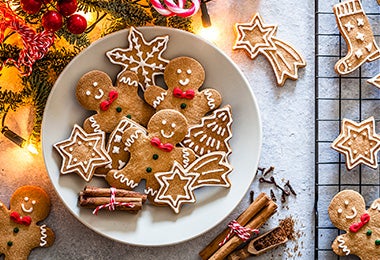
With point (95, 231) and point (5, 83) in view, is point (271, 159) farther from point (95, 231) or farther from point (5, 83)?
point (5, 83)

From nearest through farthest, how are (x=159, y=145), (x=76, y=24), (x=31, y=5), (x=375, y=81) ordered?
(x=31, y=5) < (x=76, y=24) < (x=159, y=145) < (x=375, y=81)

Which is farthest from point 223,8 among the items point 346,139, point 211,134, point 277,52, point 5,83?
point 5,83

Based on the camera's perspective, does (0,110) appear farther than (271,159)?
No

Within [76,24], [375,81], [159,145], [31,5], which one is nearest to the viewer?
[31,5]

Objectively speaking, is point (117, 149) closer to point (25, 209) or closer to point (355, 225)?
point (25, 209)

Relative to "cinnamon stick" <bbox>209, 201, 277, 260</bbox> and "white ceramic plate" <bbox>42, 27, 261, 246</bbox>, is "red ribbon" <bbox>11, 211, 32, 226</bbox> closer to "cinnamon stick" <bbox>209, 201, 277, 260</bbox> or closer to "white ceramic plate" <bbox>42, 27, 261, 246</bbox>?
"white ceramic plate" <bbox>42, 27, 261, 246</bbox>

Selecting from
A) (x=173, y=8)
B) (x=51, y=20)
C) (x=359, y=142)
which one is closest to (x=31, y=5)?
(x=51, y=20)
